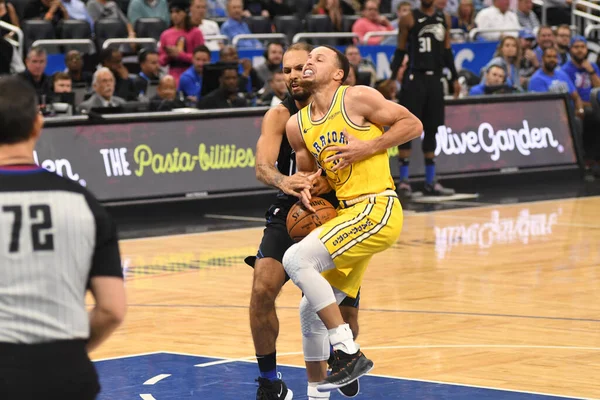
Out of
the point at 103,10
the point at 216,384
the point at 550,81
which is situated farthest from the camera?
the point at 103,10

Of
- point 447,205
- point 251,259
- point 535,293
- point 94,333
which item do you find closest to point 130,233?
point 447,205

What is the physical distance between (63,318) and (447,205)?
42.3 feet

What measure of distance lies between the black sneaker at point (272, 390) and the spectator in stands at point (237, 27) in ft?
44.2

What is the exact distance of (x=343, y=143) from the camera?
6598mm

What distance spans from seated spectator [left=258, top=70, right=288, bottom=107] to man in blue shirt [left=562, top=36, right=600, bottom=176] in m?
5.07

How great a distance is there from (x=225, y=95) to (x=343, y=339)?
10.3 metres

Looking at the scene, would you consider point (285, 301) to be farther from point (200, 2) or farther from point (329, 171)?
point (200, 2)

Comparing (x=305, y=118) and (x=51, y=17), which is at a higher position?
(x=305, y=118)

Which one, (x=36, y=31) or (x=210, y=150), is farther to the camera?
(x=36, y=31)

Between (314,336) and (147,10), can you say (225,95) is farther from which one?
(314,336)

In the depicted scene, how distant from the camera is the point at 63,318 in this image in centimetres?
366

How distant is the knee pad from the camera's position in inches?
265

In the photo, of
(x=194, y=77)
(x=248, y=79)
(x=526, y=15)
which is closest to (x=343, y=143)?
(x=194, y=77)

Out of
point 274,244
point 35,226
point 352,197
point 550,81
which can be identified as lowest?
point 550,81
